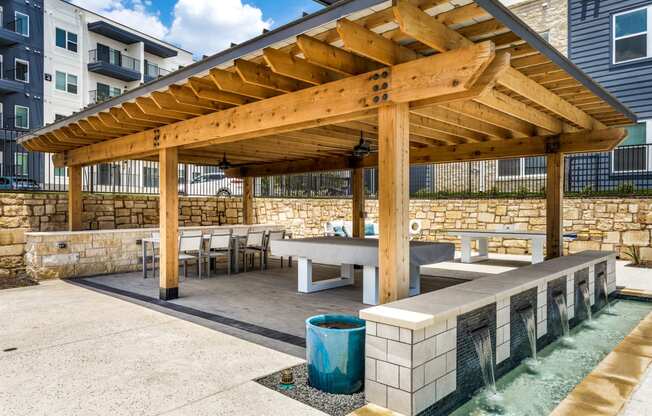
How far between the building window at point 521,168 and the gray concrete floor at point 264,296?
6.61 metres

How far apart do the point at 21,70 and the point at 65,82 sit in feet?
6.81

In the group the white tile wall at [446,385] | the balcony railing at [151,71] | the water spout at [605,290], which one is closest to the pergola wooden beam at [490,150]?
the water spout at [605,290]

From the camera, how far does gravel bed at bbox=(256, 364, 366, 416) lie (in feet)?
9.77

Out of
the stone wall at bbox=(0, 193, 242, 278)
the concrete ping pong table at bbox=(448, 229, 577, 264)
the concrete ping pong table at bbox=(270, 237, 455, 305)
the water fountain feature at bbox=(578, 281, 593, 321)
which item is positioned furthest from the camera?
the concrete ping pong table at bbox=(448, 229, 577, 264)

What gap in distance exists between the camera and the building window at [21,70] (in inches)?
803

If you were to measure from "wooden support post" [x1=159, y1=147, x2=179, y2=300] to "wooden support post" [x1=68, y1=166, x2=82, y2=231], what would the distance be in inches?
144

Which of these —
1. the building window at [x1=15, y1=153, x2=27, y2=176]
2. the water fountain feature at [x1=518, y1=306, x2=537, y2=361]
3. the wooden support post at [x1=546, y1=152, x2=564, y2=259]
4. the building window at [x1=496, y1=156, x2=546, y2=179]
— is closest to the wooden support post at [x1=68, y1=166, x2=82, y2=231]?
the building window at [x1=15, y1=153, x2=27, y2=176]

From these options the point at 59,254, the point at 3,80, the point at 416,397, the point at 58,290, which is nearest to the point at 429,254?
the point at 416,397

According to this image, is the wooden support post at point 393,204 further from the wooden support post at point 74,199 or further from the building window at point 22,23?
the building window at point 22,23

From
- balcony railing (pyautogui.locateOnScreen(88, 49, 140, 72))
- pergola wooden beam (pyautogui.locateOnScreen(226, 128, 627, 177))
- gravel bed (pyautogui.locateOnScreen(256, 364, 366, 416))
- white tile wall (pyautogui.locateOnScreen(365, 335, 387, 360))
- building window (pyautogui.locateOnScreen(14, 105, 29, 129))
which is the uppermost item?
balcony railing (pyautogui.locateOnScreen(88, 49, 140, 72))

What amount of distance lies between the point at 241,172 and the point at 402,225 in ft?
29.3

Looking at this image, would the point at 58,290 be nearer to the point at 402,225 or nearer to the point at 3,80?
the point at 402,225

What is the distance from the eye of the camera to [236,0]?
40.9m

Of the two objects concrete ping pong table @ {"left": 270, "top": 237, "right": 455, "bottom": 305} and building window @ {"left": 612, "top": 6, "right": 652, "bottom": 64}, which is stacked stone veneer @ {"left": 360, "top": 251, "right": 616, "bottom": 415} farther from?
building window @ {"left": 612, "top": 6, "right": 652, "bottom": 64}
